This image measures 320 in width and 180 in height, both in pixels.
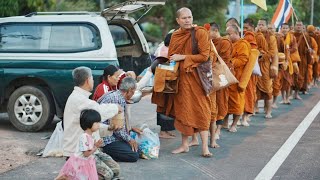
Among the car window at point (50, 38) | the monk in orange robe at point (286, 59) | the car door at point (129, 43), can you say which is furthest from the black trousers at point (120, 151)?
the monk in orange robe at point (286, 59)

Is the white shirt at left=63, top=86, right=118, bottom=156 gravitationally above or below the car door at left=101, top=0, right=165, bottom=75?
below

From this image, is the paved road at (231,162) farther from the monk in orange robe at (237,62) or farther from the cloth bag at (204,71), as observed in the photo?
the cloth bag at (204,71)

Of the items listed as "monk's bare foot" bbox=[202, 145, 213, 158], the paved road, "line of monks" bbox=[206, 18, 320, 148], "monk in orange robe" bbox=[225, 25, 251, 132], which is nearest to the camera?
the paved road

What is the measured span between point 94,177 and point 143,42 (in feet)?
17.1

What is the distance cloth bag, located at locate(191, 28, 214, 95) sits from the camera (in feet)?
28.5

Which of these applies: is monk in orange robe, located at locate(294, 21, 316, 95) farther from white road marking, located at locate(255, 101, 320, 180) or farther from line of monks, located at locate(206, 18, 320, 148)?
white road marking, located at locate(255, 101, 320, 180)

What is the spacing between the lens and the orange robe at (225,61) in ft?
32.2

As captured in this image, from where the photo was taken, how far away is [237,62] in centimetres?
1067

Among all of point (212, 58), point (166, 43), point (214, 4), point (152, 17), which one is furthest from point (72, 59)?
point (152, 17)

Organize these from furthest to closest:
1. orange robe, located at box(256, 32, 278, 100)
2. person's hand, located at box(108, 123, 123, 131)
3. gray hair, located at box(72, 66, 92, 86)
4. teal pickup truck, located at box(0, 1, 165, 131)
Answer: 1. orange robe, located at box(256, 32, 278, 100)
2. teal pickup truck, located at box(0, 1, 165, 131)
3. person's hand, located at box(108, 123, 123, 131)
4. gray hair, located at box(72, 66, 92, 86)

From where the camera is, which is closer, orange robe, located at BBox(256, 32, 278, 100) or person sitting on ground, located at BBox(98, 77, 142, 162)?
person sitting on ground, located at BBox(98, 77, 142, 162)

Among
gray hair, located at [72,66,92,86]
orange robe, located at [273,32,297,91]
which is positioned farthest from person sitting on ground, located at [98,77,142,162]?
orange robe, located at [273,32,297,91]

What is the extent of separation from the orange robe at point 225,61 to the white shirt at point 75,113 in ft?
8.57

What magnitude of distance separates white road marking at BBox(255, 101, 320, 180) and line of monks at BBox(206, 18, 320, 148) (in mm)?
861
